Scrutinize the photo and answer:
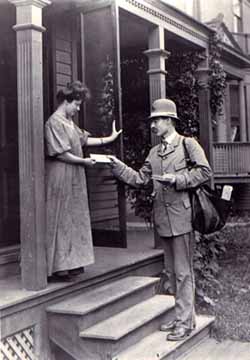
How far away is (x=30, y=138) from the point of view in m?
3.93

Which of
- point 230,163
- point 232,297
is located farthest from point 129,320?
point 230,163

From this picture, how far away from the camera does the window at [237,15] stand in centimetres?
1717

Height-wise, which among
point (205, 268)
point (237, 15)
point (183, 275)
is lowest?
point (205, 268)

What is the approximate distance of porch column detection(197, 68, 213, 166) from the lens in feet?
26.3

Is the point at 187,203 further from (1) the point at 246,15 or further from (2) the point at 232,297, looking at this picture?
(1) the point at 246,15

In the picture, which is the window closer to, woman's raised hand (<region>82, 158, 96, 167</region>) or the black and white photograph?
the black and white photograph

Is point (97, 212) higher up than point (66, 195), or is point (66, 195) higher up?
point (66, 195)

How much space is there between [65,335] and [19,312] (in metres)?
0.41

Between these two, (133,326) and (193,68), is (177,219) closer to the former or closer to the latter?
(133,326)

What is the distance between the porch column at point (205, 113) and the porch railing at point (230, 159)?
19.2 feet

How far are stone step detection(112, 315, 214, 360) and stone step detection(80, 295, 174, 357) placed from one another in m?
0.04

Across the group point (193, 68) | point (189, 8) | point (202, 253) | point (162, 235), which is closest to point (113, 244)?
point (202, 253)

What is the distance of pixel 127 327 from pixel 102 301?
0.28m

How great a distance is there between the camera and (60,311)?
12.4ft
